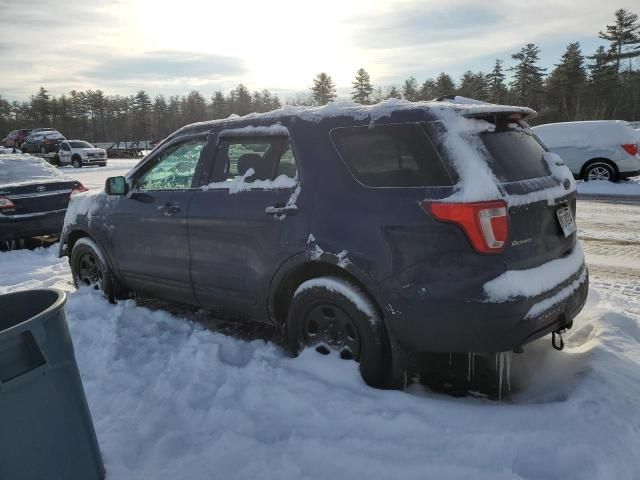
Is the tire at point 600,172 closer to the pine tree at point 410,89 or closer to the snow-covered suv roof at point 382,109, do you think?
the snow-covered suv roof at point 382,109

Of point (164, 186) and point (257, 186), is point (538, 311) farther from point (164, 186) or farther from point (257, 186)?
point (164, 186)

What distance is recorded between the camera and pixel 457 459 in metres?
2.51

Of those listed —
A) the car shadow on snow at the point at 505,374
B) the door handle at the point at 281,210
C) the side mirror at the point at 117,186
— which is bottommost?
the car shadow on snow at the point at 505,374

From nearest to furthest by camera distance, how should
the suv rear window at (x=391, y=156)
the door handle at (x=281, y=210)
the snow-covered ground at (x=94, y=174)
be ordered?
the suv rear window at (x=391, y=156) < the door handle at (x=281, y=210) < the snow-covered ground at (x=94, y=174)

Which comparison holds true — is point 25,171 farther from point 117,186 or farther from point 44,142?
point 44,142

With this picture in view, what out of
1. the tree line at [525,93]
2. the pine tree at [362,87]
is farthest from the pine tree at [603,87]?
the pine tree at [362,87]

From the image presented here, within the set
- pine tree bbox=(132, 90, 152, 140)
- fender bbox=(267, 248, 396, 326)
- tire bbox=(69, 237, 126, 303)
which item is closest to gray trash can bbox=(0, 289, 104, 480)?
fender bbox=(267, 248, 396, 326)

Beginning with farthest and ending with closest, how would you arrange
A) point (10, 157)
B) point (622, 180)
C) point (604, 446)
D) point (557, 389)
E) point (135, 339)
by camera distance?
1. point (622, 180)
2. point (10, 157)
3. point (135, 339)
4. point (557, 389)
5. point (604, 446)

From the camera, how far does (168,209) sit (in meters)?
4.29

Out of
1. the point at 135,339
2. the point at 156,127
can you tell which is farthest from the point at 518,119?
the point at 156,127

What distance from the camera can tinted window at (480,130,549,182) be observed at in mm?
2944

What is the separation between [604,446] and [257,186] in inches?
103

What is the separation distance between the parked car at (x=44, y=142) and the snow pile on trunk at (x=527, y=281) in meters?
38.7

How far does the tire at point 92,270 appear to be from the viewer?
5.04m
